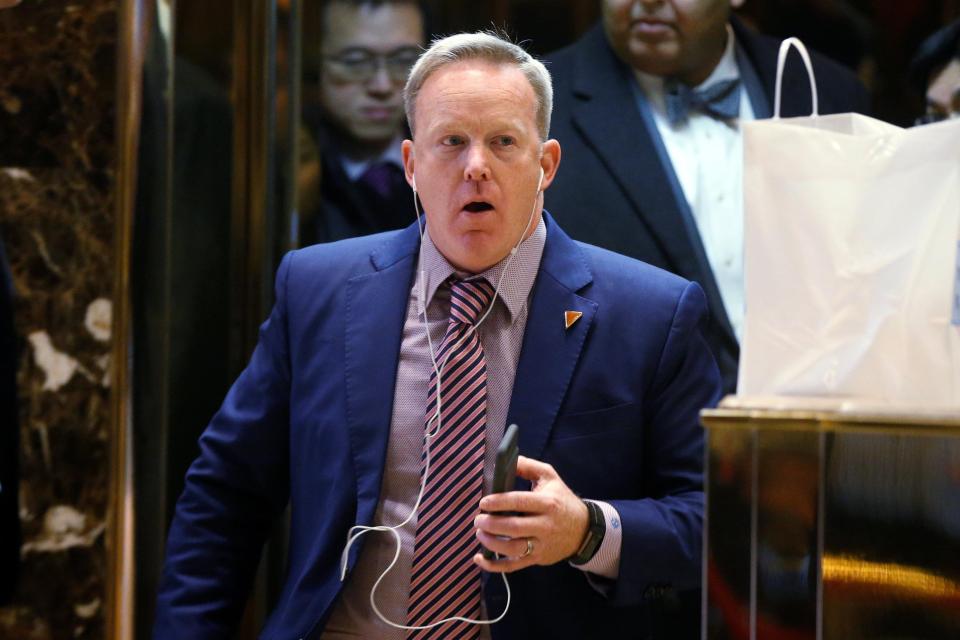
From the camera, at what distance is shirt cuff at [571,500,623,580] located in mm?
2156

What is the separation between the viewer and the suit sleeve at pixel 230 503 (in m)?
2.40

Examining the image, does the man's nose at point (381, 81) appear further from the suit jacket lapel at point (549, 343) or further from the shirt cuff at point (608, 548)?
the shirt cuff at point (608, 548)

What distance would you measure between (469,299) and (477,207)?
188 millimetres

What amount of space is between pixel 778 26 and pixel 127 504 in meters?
2.22

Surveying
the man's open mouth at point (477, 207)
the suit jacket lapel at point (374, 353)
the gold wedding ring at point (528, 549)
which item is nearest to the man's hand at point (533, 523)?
the gold wedding ring at point (528, 549)

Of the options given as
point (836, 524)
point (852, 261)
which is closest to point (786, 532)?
point (836, 524)

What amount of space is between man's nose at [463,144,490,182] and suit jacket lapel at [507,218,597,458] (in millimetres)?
226

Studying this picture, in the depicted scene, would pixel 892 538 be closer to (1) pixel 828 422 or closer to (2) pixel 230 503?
(1) pixel 828 422

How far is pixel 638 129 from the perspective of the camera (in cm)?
330

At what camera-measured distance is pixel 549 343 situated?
7.73 feet

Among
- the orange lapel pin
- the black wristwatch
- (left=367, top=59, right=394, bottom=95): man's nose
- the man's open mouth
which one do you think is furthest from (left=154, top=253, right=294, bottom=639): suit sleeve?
(left=367, top=59, right=394, bottom=95): man's nose

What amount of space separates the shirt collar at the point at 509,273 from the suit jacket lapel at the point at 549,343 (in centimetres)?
2

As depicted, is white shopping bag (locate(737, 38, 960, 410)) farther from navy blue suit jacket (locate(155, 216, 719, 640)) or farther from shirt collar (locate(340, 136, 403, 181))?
shirt collar (locate(340, 136, 403, 181))

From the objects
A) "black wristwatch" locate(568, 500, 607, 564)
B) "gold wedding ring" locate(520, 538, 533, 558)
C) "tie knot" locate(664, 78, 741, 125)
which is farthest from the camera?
"tie knot" locate(664, 78, 741, 125)
